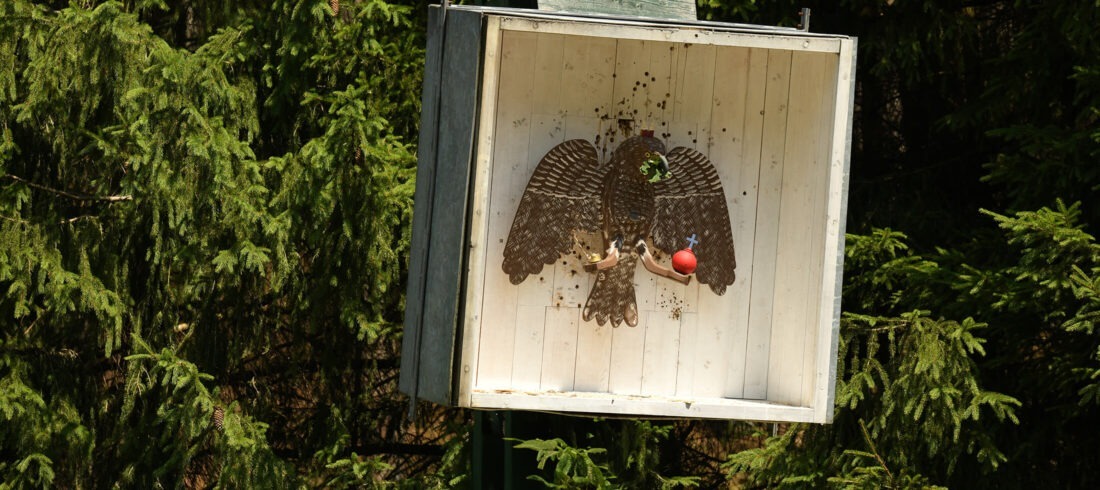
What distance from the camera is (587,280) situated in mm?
3092

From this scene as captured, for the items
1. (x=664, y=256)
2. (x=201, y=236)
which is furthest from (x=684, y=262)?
(x=201, y=236)

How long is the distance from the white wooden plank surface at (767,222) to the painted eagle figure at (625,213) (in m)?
0.07

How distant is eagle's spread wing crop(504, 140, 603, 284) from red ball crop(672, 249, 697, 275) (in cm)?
20

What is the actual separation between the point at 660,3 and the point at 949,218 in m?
2.85

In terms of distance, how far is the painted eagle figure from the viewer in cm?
305

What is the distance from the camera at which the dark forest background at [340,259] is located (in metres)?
4.83

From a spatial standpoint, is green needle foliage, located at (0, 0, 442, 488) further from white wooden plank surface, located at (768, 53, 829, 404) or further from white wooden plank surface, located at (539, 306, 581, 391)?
white wooden plank surface, located at (768, 53, 829, 404)

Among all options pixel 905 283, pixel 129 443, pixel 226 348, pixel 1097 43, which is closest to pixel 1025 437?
pixel 905 283

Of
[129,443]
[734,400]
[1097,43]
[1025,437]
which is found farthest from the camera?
[129,443]

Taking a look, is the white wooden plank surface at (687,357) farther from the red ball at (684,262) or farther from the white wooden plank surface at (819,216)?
the white wooden plank surface at (819,216)

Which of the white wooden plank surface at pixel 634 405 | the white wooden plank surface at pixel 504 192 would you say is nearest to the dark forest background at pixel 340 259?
the white wooden plank surface at pixel 504 192

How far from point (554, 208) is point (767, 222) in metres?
0.50

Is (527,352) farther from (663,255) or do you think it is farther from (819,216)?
(819,216)

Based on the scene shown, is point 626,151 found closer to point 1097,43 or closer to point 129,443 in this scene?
point 1097,43
